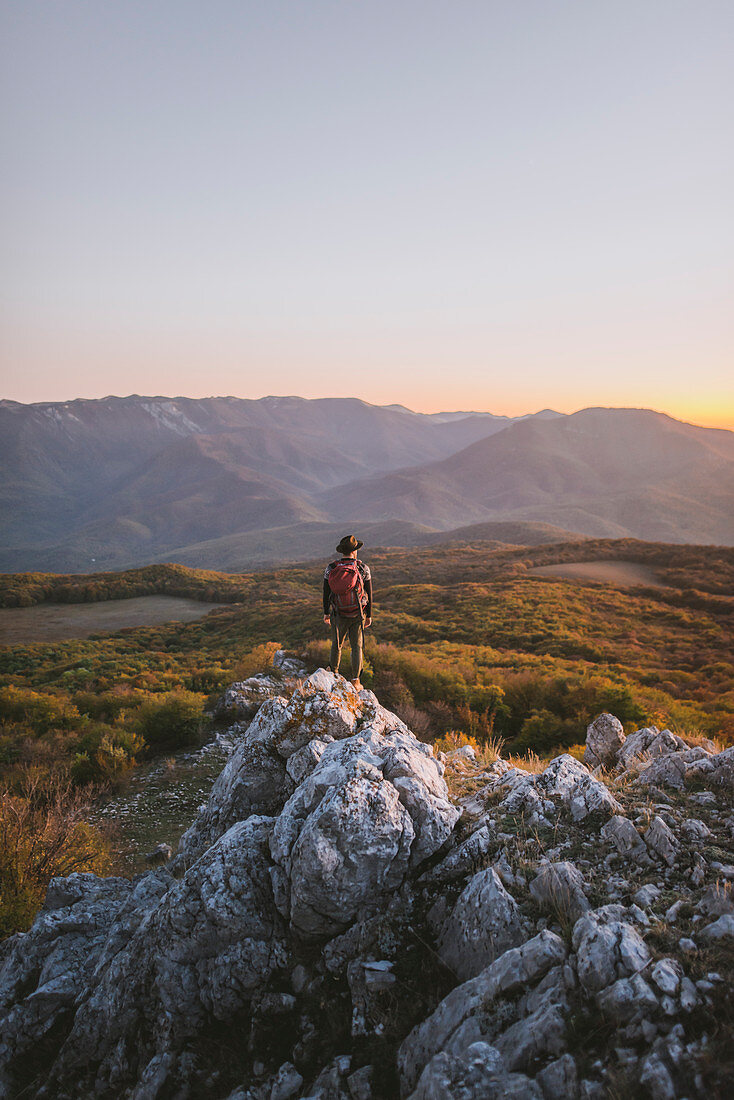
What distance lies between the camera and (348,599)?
26.5 feet

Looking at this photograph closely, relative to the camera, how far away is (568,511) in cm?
17700

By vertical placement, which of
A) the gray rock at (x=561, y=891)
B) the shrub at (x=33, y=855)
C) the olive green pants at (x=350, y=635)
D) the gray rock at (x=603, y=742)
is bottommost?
the shrub at (x=33, y=855)

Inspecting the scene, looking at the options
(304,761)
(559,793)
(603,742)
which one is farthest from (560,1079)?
(603,742)

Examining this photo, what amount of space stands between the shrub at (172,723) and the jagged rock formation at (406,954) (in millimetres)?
7174

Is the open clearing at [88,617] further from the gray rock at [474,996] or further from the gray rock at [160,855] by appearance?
the gray rock at [474,996]

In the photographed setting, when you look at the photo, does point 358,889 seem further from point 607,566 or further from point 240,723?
point 607,566

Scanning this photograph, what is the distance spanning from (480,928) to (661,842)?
164cm

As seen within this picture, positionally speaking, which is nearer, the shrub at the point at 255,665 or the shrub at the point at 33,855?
the shrub at the point at 33,855

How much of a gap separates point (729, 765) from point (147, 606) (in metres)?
45.5

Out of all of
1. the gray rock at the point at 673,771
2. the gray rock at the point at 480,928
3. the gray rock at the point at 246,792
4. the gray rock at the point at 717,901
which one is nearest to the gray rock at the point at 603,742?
the gray rock at the point at 673,771

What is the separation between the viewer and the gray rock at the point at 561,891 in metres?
3.59

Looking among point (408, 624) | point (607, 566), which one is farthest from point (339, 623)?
point (607, 566)

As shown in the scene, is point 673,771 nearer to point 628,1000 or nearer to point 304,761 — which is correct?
point 628,1000

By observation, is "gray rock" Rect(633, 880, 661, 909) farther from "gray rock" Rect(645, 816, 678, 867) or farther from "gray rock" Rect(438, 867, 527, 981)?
"gray rock" Rect(438, 867, 527, 981)
